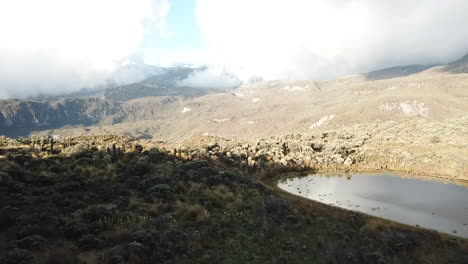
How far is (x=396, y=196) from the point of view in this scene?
111 ft

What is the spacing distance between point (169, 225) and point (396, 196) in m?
25.6

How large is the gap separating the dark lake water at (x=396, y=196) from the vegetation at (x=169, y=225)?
18.4ft

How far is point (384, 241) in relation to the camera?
59.7 feet

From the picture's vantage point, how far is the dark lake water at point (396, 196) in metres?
26.3

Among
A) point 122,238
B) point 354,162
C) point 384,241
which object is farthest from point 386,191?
point 122,238

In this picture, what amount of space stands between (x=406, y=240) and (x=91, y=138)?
45.6 meters

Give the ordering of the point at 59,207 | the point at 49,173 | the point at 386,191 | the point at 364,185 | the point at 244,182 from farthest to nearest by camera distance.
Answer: the point at 364,185 → the point at 386,191 → the point at 244,182 → the point at 49,173 → the point at 59,207

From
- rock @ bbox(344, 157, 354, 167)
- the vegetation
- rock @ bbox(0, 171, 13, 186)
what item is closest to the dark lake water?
rock @ bbox(344, 157, 354, 167)

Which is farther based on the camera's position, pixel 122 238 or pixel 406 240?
pixel 406 240

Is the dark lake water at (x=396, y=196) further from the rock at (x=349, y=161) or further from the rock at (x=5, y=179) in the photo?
the rock at (x=5, y=179)

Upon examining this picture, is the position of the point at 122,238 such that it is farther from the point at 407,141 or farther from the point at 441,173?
the point at 407,141

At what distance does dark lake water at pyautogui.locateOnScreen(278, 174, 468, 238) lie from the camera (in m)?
26.3

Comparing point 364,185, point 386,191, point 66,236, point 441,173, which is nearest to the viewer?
point 66,236

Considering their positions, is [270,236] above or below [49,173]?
below
